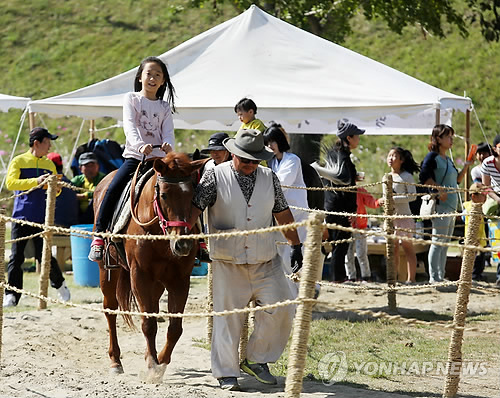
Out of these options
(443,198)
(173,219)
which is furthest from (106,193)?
(443,198)

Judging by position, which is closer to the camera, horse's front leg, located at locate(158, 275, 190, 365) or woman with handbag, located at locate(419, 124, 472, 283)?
horse's front leg, located at locate(158, 275, 190, 365)

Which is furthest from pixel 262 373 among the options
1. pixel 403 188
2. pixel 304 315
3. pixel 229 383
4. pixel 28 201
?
pixel 403 188

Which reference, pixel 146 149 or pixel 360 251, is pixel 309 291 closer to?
pixel 146 149

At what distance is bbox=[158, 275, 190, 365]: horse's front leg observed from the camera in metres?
6.29

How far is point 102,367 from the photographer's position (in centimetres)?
701

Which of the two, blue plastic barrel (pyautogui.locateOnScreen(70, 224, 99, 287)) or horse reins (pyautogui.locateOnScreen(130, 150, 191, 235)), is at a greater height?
horse reins (pyautogui.locateOnScreen(130, 150, 191, 235))

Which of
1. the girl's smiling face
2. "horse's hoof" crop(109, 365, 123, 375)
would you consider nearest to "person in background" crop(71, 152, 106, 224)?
the girl's smiling face

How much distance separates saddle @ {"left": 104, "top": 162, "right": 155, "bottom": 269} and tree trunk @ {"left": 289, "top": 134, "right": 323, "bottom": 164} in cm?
999

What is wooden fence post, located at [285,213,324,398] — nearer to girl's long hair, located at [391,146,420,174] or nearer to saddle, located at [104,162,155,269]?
saddle, located at [104,162,155,269]

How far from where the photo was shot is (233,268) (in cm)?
593

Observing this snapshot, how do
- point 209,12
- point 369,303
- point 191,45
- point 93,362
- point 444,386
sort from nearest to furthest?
point 444,386 → point 93,362 → point 369,303 → point 191,45 → point 209,12

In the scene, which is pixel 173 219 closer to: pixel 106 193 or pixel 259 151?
pixel 259 151

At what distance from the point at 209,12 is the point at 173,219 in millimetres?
28145

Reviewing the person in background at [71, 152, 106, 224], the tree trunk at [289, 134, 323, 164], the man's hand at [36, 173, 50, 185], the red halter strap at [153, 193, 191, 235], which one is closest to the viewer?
the red halter strap at [153, 193, 191, 235]
